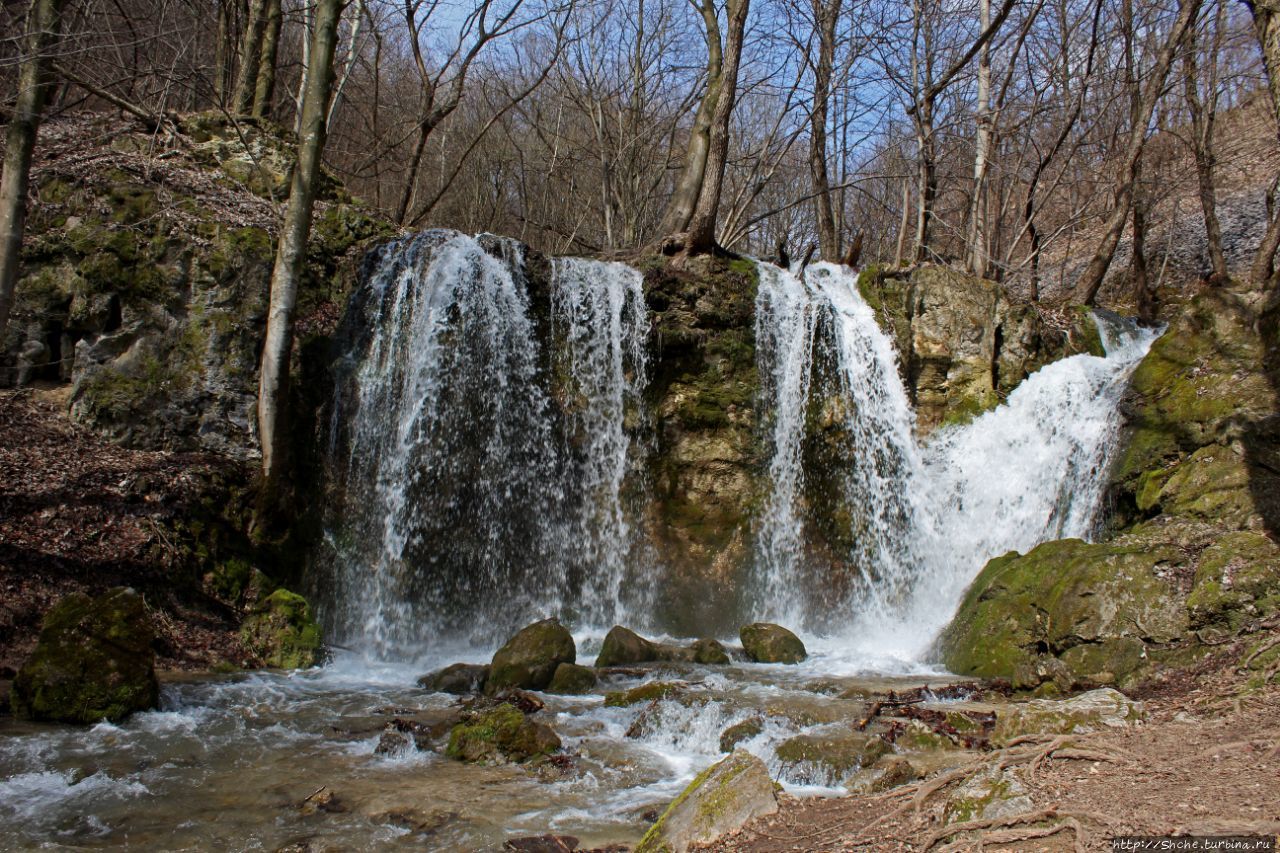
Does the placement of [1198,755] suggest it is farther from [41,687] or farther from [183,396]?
[183,396]

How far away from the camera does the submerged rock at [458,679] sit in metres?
7.39

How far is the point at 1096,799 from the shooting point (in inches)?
118

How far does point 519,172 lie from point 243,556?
18463mm

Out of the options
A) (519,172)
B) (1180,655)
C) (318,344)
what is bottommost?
(1180,655)

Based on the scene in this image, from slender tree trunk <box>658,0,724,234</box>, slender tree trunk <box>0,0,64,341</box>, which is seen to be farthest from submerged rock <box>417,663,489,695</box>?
slender tree trunk <box>658,0,724,234</box>

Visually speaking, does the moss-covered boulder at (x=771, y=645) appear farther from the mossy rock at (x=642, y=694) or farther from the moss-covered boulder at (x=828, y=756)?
the moss-covered boulder at (x=828, y=756)

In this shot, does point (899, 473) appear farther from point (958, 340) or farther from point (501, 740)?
point (501, 740)

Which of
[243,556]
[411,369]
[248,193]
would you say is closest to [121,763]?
[243,556]

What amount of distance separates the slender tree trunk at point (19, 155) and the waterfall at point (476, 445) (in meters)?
3.64

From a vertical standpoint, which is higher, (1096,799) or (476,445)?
(476,445)

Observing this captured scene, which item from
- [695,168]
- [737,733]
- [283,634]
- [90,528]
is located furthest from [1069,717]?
[695,168]

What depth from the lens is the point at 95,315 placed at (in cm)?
905

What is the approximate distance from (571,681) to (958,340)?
751 cm

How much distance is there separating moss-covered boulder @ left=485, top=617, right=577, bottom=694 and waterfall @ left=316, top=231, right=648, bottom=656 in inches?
86.7
